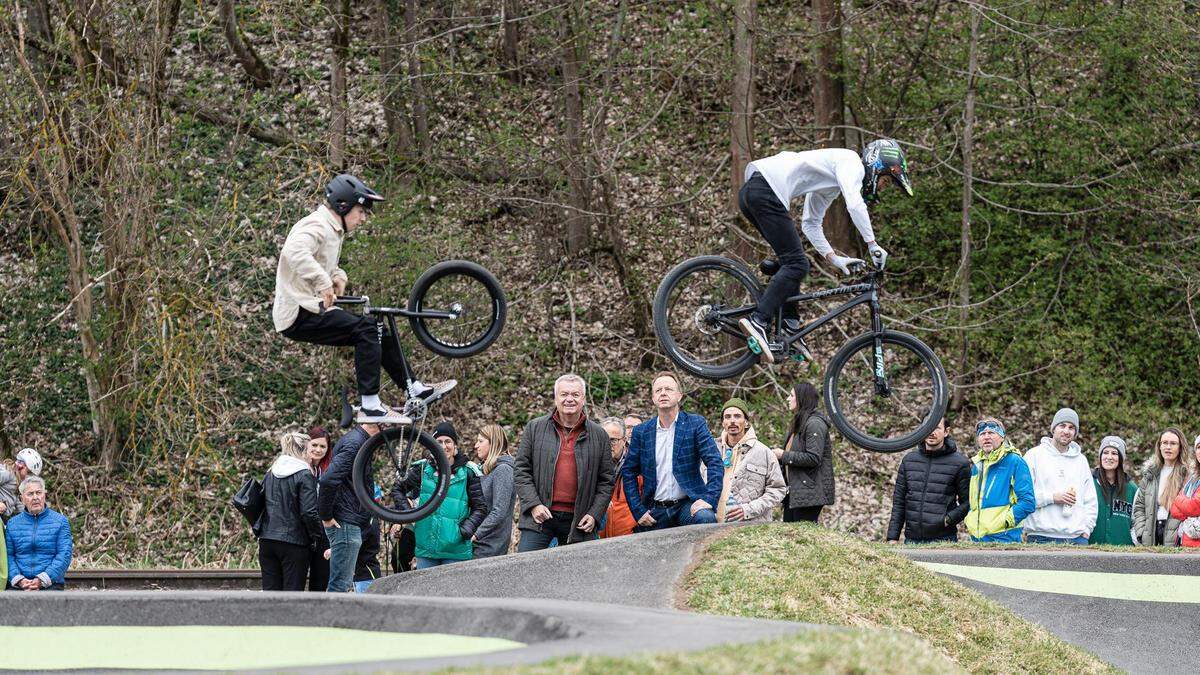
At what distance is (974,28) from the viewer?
1775 centimetres

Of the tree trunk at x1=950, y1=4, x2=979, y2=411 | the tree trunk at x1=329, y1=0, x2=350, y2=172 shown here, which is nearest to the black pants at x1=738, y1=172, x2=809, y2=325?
the tree trunk at x1=329, y1=0, x2=350, y2=172

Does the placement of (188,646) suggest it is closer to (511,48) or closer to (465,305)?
(465,305)

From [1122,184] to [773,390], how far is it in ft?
19.5

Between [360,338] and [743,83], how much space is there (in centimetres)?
898

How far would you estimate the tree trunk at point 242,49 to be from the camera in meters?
18.5

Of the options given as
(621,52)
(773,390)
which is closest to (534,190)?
(621,52)

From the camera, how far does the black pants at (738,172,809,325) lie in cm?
900

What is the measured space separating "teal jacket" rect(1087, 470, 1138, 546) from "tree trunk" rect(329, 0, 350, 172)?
10.2 meters

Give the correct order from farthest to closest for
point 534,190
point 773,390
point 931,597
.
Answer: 1. point 534,190
2. point 773,390
3. point 931,597

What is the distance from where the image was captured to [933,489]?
11.0 metres

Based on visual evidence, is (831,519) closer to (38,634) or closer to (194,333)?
(194,333)

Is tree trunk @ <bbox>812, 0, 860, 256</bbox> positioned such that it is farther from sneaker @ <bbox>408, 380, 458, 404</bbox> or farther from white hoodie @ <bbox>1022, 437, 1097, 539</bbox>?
sneaker @ <bbox>408, 380, 458, 404</bbox>

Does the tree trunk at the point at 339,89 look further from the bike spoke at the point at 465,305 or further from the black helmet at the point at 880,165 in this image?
the black helmet at the point at 880,165

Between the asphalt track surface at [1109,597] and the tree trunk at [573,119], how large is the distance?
855 cm
